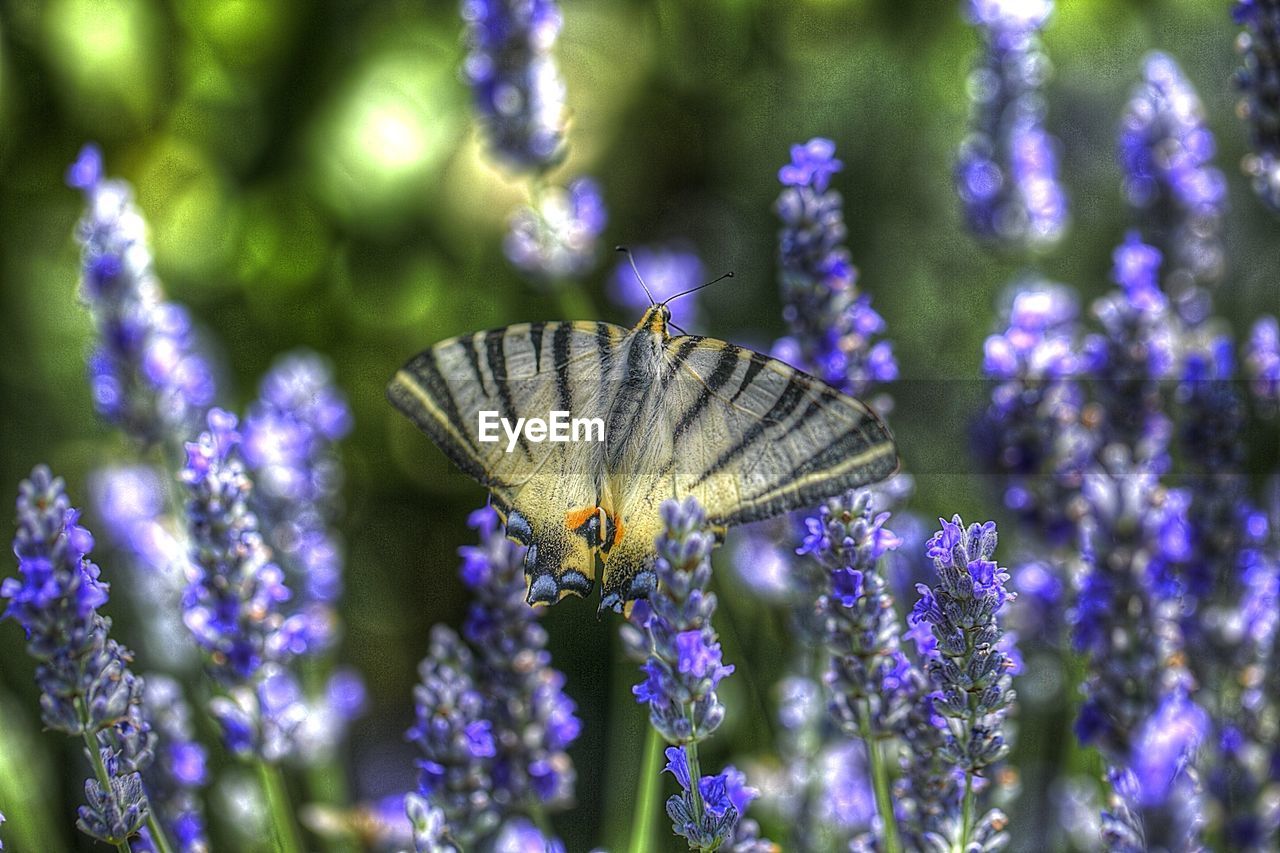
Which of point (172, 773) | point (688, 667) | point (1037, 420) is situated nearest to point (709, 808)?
point (688, 667)

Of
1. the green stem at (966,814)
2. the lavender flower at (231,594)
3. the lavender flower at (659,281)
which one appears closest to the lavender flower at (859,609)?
the green stem at (966,814)

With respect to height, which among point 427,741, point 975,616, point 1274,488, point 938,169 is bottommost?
point 427,741

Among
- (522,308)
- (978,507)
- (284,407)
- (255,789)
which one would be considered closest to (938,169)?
(522,308)

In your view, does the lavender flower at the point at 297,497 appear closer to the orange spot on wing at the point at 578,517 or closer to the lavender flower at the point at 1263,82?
the orange spot on wing at the point at 578,517

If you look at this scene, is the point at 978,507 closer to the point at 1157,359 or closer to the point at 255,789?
the point at 1157,359

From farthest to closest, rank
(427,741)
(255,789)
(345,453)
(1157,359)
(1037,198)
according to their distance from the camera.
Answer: (345,453) < (1037,198) < (255,789) < (1157,359) < (427,741)

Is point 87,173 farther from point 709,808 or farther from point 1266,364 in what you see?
point 1266,364
